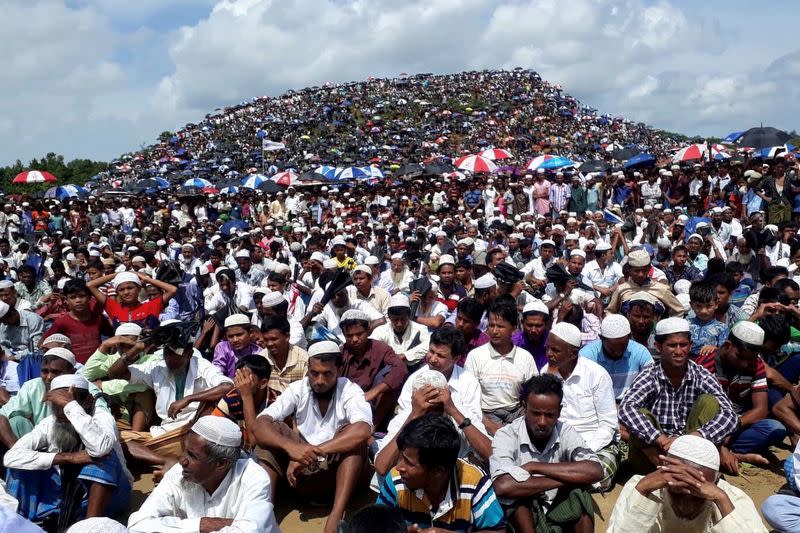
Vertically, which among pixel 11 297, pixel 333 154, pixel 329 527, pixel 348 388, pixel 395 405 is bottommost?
pixel 329 527

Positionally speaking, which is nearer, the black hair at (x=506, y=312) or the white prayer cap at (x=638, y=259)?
the black hair at (x=506, y=312)

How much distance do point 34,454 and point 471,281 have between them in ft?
16.4

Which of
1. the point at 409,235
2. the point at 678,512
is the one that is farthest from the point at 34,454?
the point at 409,235

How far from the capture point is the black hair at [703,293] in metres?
5.29

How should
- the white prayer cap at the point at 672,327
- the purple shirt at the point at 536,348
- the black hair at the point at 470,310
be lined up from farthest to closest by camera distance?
the black hair at the point at 470,310 < the purple shirt at the point at 536,348 < the white prayer cap at the point at 672,327

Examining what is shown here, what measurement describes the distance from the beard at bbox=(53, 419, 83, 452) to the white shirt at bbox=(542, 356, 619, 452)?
3.05m

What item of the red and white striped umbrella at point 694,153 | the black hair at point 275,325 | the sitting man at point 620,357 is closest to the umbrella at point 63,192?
the red and white striped umbrella at point 694,153

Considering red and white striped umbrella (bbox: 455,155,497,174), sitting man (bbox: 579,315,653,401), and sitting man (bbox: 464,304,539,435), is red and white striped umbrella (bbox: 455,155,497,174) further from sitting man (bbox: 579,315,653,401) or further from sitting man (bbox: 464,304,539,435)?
sitting man (bbox: 464,304,539,435)

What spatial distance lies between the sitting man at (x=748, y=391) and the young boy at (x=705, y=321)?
0.54 meters

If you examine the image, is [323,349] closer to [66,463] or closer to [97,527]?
[66,463]

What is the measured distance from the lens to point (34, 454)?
3719mm

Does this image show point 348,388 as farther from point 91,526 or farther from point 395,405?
point 91,526

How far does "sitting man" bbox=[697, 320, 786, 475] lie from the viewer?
452 cm

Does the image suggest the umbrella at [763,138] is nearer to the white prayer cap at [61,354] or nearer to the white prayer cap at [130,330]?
the white prayer cap at [130,330]
